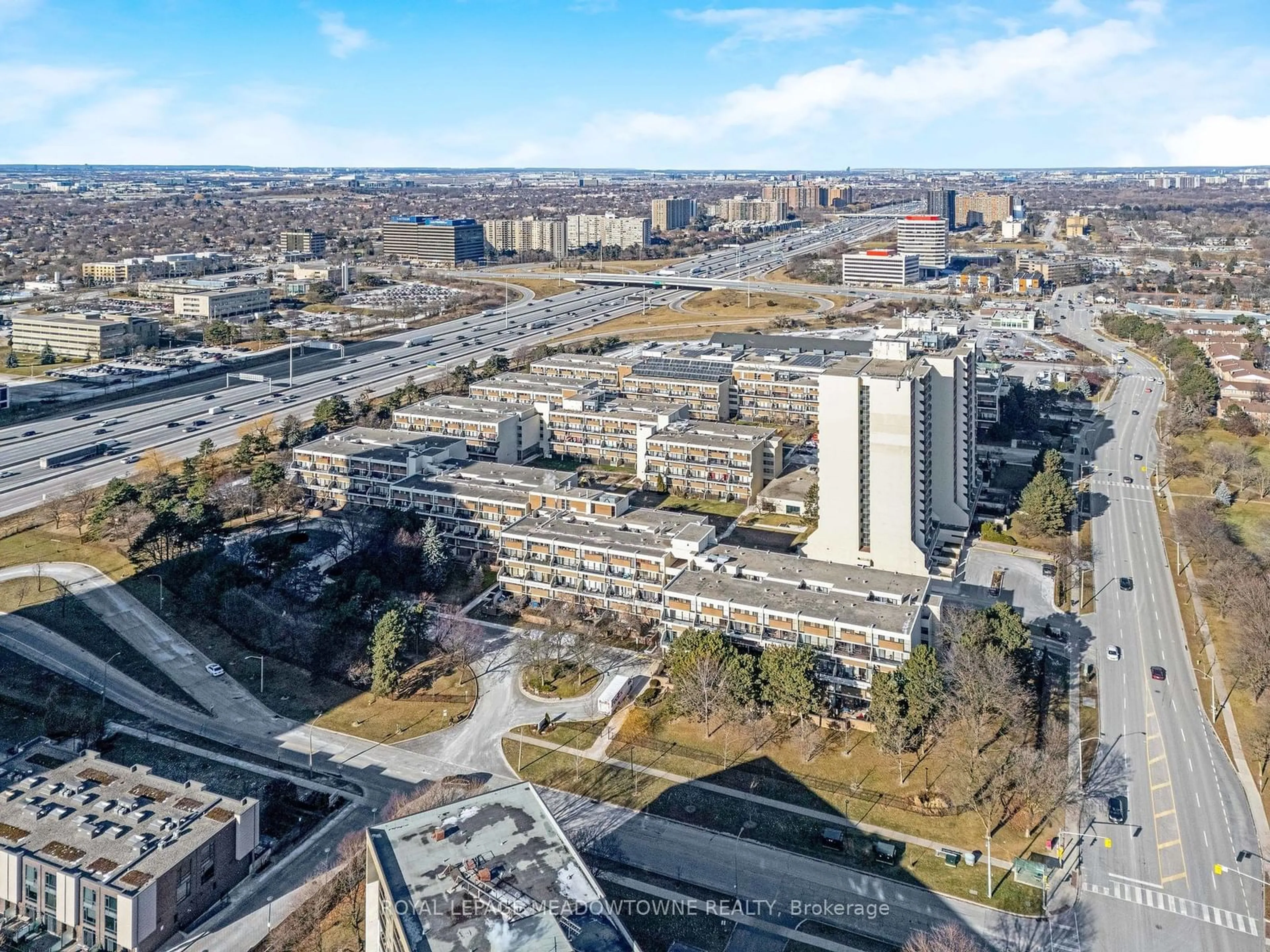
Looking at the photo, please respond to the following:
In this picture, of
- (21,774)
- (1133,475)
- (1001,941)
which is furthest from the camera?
(1133,475)

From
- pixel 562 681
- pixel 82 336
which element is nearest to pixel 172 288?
pixel 82 336

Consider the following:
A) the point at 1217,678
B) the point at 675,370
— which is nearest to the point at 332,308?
the point at 675,370

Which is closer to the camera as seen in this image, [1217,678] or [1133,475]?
[1217,678]

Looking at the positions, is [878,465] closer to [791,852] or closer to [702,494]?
[702,494]

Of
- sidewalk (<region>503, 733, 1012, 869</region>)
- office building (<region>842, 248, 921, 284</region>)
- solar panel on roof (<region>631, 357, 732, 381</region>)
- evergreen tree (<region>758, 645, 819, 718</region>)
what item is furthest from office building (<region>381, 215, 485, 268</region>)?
evergreen tree (<region>758, 645, 819, 718</region>)

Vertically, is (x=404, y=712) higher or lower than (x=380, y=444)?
lower

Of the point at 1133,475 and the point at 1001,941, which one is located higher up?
the point at 1133,475

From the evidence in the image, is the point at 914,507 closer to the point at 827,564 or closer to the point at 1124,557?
the point at 827,564
